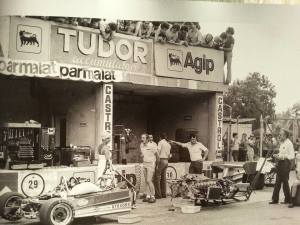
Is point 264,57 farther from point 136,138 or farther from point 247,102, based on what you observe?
point 136,138

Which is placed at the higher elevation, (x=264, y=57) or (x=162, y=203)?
(x=264, y=57)

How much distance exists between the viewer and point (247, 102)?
13.1 ft

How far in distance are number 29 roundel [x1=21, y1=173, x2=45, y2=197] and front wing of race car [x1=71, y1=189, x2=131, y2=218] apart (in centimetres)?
27

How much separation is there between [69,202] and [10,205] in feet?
1.31

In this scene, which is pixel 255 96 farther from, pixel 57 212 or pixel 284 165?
pixel 57 212

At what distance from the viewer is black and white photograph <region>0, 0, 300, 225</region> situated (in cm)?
389

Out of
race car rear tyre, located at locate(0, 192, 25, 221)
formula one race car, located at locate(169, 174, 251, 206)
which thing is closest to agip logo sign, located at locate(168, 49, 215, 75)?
formula one race car, located at locate(169, 174, 251, 206)

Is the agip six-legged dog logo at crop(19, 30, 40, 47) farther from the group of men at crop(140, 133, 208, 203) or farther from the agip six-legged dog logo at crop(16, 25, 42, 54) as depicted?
the group of men at crop(140, 133, 208, 203)

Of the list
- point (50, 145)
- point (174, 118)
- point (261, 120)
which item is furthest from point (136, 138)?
point (261, 120)

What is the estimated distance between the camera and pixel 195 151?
14.5ft

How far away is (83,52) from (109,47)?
25cm

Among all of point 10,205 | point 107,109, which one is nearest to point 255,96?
point 107,109

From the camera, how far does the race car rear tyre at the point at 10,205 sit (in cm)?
393

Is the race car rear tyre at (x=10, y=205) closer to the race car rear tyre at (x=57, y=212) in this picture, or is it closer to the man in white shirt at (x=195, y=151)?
the race car rear tyre at (x=57, y=212)
